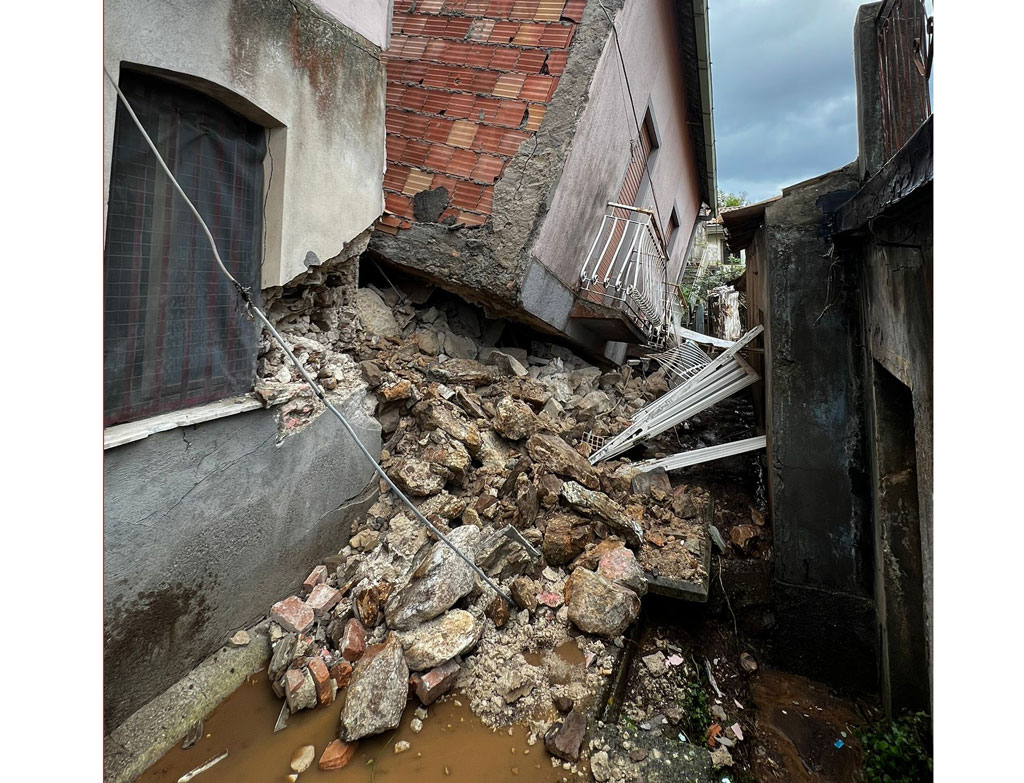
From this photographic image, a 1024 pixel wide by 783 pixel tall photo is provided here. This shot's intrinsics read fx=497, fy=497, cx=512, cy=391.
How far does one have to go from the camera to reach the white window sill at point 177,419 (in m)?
2.15

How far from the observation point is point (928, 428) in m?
2.44

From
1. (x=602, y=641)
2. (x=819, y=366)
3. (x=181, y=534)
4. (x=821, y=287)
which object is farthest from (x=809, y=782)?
(x=181, y=534)

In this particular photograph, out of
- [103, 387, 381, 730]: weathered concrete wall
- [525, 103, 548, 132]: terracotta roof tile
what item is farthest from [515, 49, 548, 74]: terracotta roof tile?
[103, 387, 381, 730]: weathered concrete wall

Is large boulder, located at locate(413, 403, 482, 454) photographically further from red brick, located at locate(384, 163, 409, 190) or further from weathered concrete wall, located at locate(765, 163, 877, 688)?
weathered concrete wall, located at locate(765, 163, 877, 688)

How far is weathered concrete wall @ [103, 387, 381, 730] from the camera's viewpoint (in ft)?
7.27

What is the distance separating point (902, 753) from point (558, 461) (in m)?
2.58

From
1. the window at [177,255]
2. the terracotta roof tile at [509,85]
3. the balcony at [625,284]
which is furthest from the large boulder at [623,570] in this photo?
the terracotta roof tile at [509,85]

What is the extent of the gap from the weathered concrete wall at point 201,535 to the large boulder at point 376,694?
0.87 m

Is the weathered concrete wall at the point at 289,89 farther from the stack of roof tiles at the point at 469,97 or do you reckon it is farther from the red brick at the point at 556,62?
the red brick at the point at 556,62

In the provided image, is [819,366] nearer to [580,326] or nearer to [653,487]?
[653,487]

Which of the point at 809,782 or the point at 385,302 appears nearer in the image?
the point at 809,782

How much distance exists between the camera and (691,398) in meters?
5.53

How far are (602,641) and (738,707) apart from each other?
153 centimetres

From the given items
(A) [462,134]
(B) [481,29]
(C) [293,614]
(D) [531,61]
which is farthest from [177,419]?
(B) [481,29]
